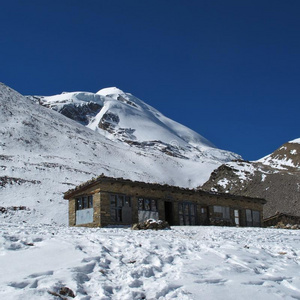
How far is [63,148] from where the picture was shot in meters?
77.2

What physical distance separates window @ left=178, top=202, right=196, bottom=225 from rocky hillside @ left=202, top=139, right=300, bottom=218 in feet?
67.0

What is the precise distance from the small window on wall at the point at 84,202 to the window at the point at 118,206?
5.57ft

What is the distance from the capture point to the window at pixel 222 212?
3186 cm

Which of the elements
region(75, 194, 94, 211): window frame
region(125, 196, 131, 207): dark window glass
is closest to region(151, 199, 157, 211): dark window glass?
region(125, 196, 131, 207): dark window glass

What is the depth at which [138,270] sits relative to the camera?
8.59m

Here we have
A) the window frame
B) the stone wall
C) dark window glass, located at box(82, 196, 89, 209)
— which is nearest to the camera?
the stone wall

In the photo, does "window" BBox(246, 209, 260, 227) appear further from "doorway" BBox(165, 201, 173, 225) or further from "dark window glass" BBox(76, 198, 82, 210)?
"dark window glass" BBox(76, 198, 82, 210)

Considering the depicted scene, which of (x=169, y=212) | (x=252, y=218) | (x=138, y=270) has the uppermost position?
(x=169, y=212)

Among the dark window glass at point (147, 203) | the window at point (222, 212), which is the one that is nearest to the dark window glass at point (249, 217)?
the window at point (222, 212)

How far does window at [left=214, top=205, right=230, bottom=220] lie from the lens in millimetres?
31862

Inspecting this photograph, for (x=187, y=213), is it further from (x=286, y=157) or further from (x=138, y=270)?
(x=286, y=157)

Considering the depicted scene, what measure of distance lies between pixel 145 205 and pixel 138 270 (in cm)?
1901

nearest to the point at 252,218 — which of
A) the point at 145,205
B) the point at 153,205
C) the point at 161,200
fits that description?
the point at 161,200

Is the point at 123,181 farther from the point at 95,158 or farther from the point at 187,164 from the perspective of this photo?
the point at 187,164
